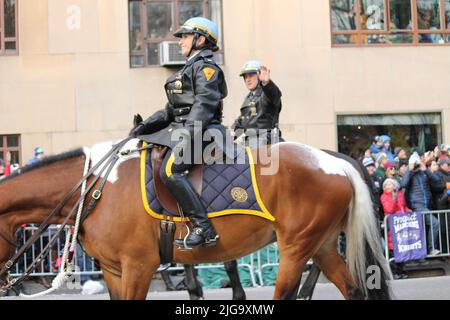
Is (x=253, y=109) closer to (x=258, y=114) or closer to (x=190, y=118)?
(x=258, y=114)

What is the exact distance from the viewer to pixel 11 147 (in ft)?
62.5

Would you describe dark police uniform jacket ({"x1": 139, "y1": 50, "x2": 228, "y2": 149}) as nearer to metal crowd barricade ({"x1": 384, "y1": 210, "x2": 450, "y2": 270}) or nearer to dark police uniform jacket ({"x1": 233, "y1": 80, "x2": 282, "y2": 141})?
dark police uniform jacket ({"x1": 233, "y1": 80, "x2": 282, "y2": 141})

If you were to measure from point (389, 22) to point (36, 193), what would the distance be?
1393 cm

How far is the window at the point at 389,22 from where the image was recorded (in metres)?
19.9

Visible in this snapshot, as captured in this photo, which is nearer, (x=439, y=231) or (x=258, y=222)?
(x=258, y=222)

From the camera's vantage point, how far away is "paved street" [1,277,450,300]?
1167 centimetres

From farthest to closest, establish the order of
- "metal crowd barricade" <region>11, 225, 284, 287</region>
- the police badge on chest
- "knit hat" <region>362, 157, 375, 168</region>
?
"knit hat" <region>362, 157, 375, 168</region>, "metal crowd barricade" <region>11, 225, 284, 287</region>, the police badge on chest

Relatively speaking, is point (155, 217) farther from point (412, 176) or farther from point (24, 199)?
point (412, 176)

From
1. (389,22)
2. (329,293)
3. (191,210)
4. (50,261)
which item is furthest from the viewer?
(389,22)

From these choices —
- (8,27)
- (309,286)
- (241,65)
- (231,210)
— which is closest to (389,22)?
(241,65)

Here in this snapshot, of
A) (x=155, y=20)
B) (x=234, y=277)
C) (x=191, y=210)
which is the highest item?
(x=155, y=20)

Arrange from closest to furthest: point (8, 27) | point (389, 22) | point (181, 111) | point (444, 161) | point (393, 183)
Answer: point (181, 111) < point (393, 183) < point (444, 161) < point (8, 27) < point (389, 22)

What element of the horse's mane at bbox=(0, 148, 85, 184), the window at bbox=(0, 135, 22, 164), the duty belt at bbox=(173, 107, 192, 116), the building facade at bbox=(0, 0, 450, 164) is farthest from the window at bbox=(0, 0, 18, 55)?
the duty belt at bbox=(173, 107, 192, 116)
